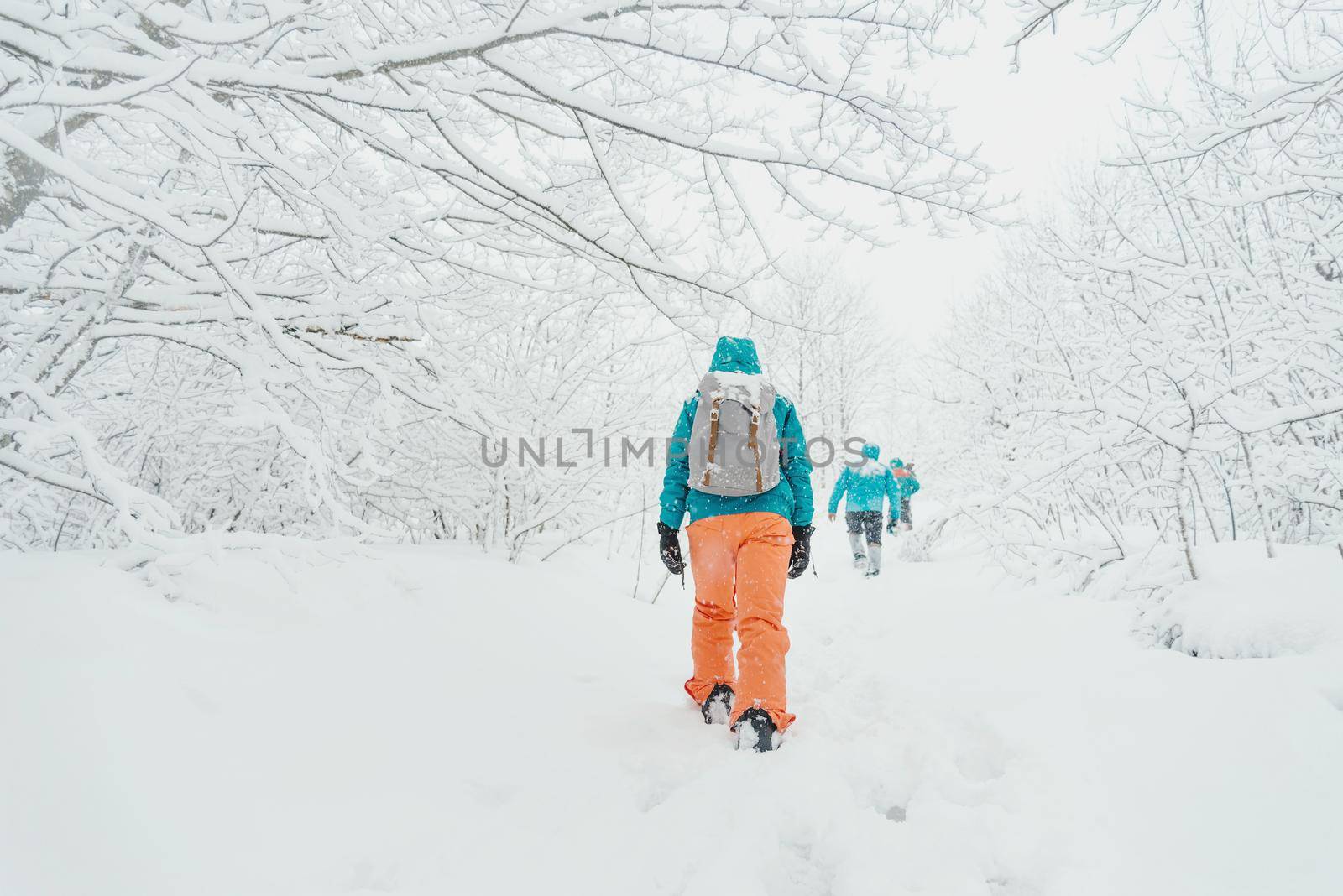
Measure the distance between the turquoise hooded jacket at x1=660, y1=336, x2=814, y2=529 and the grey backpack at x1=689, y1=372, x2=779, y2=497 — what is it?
2.9 inches

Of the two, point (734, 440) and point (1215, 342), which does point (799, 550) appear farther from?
point (1215, 342)

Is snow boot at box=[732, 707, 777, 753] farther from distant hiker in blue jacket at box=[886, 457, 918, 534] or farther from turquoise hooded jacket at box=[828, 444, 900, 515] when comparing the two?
distant hiker in blue jacket at box=[886, 457, 918, 534]

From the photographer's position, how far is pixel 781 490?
263 centimetres

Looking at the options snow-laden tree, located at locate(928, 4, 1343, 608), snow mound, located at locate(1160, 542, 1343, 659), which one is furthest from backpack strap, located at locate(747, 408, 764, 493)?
snow mound, located at locate(1160, 542, 1343, 659)

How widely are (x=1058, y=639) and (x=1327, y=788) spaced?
1501 mm

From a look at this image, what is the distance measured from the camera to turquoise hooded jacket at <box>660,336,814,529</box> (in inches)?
103

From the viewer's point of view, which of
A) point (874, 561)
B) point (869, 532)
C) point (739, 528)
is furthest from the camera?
point (869, 532)

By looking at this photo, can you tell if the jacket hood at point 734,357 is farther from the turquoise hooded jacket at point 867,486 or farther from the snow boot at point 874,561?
the snow boot at point 874,561

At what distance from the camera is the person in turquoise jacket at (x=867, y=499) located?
6840 mm

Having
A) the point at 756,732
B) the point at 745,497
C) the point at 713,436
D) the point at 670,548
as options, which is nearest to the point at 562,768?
the point at 756,732

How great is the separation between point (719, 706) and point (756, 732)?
301 millimetres

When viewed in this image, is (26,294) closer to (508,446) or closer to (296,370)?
(296,370)

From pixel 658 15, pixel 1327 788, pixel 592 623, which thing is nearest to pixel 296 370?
pixel 658 15

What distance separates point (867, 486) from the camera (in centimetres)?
686
